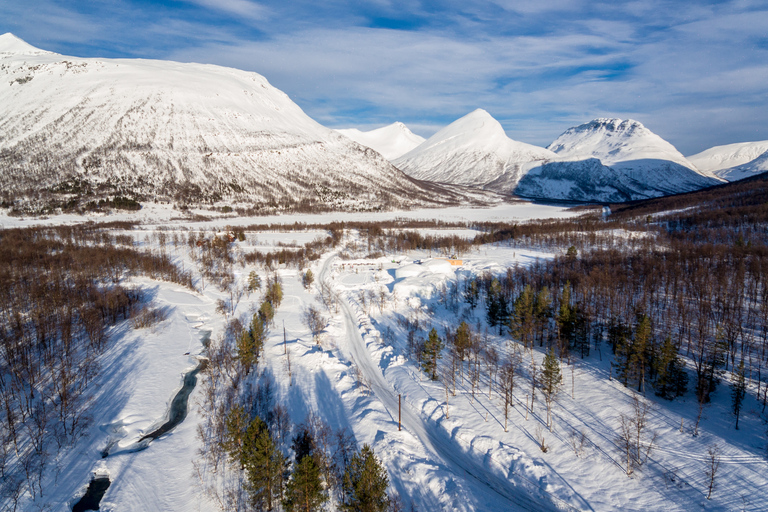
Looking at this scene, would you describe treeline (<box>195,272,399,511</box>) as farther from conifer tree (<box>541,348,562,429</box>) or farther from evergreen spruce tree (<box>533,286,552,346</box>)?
evergreen spruce tree (<box>533,286,552,346</box>)

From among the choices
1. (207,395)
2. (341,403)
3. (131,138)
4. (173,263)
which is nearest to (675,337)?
(341,403)

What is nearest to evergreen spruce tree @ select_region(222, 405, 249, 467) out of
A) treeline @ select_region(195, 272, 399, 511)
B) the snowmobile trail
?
treeline @ select_region(195, 272, 399, 511)

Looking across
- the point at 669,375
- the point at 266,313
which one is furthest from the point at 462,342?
the point at 266,313

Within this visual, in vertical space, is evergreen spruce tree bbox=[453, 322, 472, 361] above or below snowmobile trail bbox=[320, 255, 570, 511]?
above

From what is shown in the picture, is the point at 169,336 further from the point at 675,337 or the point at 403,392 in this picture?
the point at 675,337

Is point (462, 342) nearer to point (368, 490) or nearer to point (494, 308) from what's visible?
point (494, 308)

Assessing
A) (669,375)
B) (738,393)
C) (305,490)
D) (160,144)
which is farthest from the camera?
(160,144)
